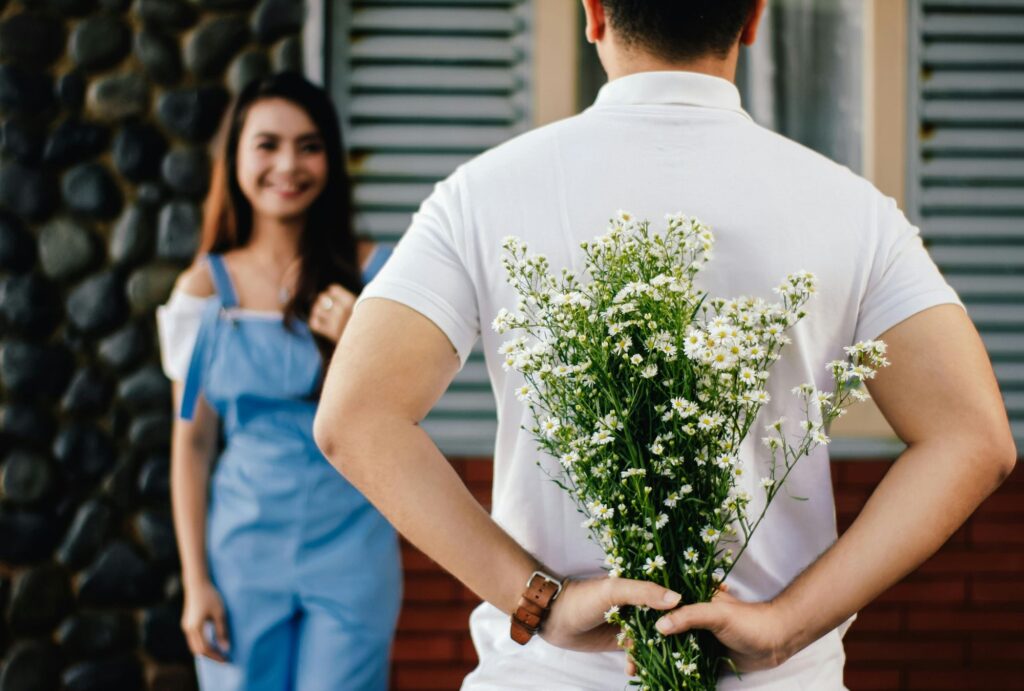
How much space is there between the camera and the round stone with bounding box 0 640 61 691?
357 cm

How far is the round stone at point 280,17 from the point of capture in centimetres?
349

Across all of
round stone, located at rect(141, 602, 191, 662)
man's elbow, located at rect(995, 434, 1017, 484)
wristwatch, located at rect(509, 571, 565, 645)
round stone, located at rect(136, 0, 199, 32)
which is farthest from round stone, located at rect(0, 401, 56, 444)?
man's elbow, located at rect(995, 434, 1017, 484)

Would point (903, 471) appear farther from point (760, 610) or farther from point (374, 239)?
point (374, 239)

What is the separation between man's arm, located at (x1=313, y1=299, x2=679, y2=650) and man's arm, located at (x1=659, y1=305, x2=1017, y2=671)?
25cm

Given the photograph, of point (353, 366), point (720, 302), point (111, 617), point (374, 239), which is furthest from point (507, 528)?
point (111, 617)

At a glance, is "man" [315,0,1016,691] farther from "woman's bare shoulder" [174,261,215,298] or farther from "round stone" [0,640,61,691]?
"round stone" [0,640,61,691]

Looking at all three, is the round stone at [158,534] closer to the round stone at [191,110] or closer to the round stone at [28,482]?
the round stone at [28,482]

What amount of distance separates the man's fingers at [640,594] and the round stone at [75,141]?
2.99 meters

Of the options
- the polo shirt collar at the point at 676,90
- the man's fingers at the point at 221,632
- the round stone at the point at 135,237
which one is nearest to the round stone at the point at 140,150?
the round stone at the point at 135,237

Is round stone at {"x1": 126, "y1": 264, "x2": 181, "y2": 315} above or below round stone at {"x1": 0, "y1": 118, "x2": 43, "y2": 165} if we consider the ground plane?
below

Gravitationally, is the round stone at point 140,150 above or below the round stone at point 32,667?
above

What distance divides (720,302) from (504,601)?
0.44 meters

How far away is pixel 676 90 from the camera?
50.9 inches

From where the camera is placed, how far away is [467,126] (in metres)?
3.62
